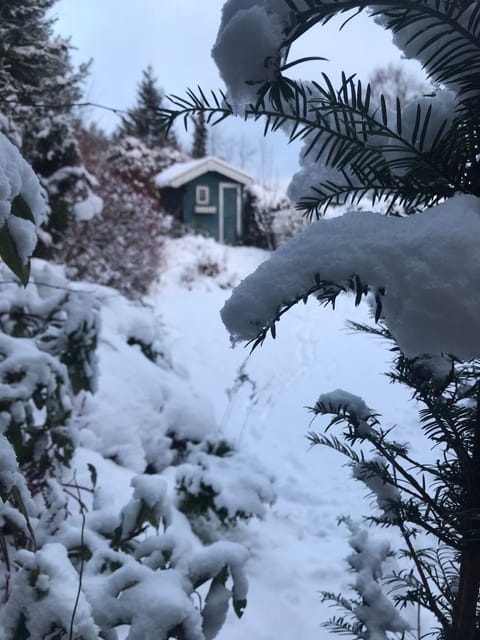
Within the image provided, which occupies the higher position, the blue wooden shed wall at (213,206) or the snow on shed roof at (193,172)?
the snow on shed roof at (193,172)

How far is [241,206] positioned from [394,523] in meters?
17.6

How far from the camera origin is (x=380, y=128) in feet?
2.22

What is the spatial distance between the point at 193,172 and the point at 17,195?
1694 cm

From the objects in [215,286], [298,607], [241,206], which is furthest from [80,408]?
[241,206]

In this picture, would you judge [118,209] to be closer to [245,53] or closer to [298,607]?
[298,607]

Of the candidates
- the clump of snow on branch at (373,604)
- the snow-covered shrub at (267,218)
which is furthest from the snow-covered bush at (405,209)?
the snow-covered shrub at (267,218)

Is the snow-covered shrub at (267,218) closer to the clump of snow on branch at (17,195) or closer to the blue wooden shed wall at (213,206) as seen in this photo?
the blue wooden shed wall at (213,206)

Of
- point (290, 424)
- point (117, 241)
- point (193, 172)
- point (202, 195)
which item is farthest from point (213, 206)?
point (290, 424)

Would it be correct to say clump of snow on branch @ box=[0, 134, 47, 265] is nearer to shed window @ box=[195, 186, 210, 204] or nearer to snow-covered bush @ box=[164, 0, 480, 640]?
snow-covered bush @ box=[164, 0, 480, 640]

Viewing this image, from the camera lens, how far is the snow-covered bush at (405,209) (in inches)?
20.1

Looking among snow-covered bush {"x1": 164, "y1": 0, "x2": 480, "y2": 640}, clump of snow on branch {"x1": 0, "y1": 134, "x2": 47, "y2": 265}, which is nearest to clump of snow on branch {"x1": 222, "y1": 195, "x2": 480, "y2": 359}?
snow-covered bush {"x1": 164, "y1": 0, "x2": 480, "y2": 640}

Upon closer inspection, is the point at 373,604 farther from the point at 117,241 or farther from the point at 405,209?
the point at 117,241

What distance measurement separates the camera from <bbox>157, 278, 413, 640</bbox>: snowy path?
7.19ft

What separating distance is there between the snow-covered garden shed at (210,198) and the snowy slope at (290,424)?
720 centimetres
